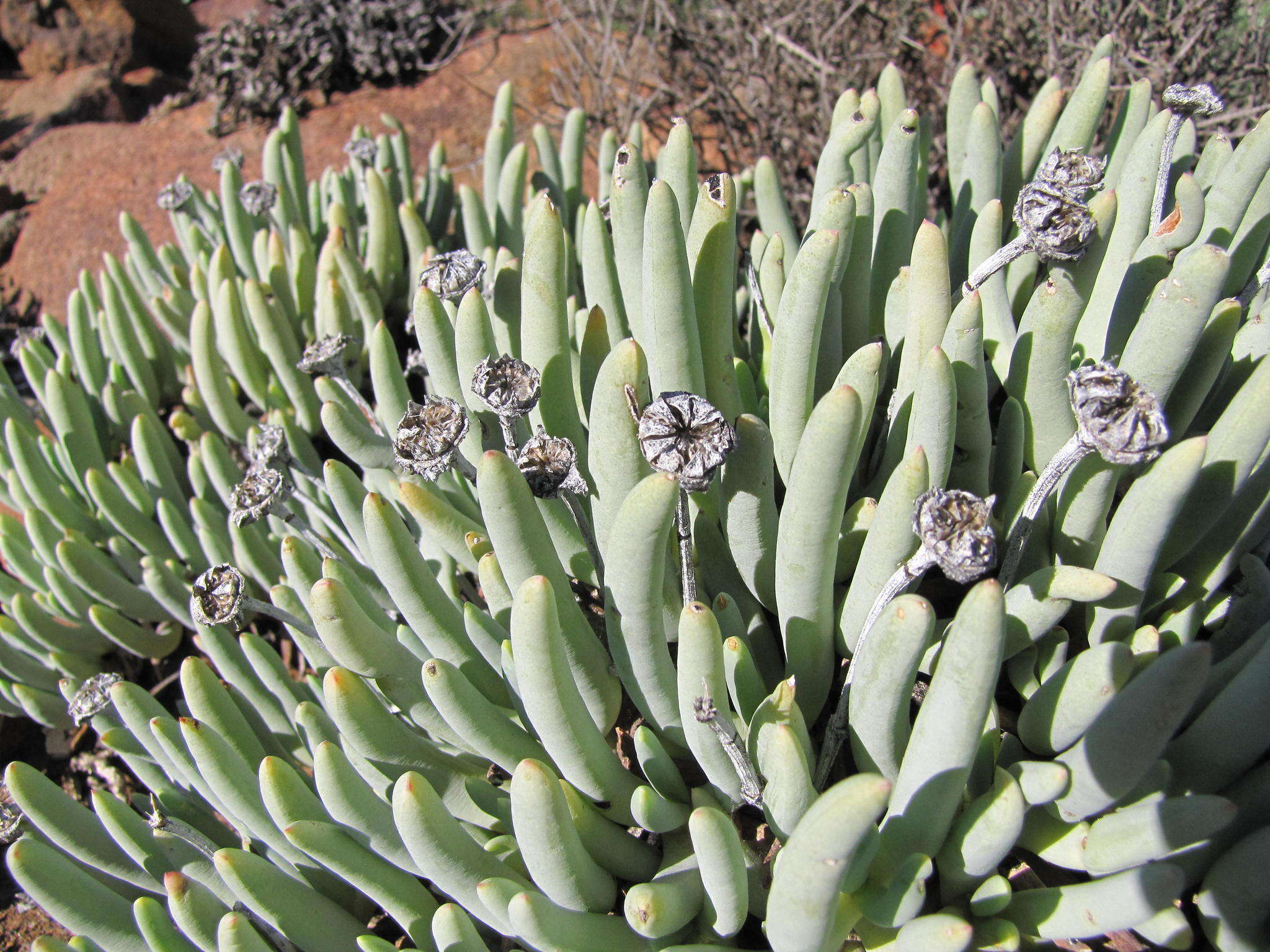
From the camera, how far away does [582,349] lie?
57.4 inches

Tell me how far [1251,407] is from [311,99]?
592cm

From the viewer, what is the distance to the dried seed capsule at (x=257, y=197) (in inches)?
91.1

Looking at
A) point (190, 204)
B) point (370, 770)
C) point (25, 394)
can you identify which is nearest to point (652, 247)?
point (370, 770)

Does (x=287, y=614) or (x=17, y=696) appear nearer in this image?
(x=287, y=614)

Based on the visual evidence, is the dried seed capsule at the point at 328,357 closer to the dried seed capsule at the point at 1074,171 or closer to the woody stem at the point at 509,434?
the woody stem at the point at 509,434

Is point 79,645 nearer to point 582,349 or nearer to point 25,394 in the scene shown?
point 582,349

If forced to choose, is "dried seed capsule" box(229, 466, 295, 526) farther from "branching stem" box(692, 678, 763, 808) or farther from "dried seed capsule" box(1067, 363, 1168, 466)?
"dried seed capsule" box(1067, 363, 1168, 466)

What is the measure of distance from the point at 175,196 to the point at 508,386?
1867mm

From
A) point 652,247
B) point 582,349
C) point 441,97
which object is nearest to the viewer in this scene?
point 652,247

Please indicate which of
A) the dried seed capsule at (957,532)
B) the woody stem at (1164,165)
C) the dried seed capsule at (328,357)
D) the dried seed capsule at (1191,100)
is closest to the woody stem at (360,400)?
the dried seed capsule at (328,357)

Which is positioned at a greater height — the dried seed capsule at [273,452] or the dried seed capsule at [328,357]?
the dried seed capsule at [328,357]

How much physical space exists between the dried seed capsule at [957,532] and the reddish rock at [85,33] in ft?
24.6

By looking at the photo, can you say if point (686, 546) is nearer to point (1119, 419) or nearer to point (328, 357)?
point (1119, 419)

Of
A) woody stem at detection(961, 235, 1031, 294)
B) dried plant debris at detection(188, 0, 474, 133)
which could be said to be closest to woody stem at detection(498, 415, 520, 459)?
woody stem at detection(961, 235, 1031, 294)
